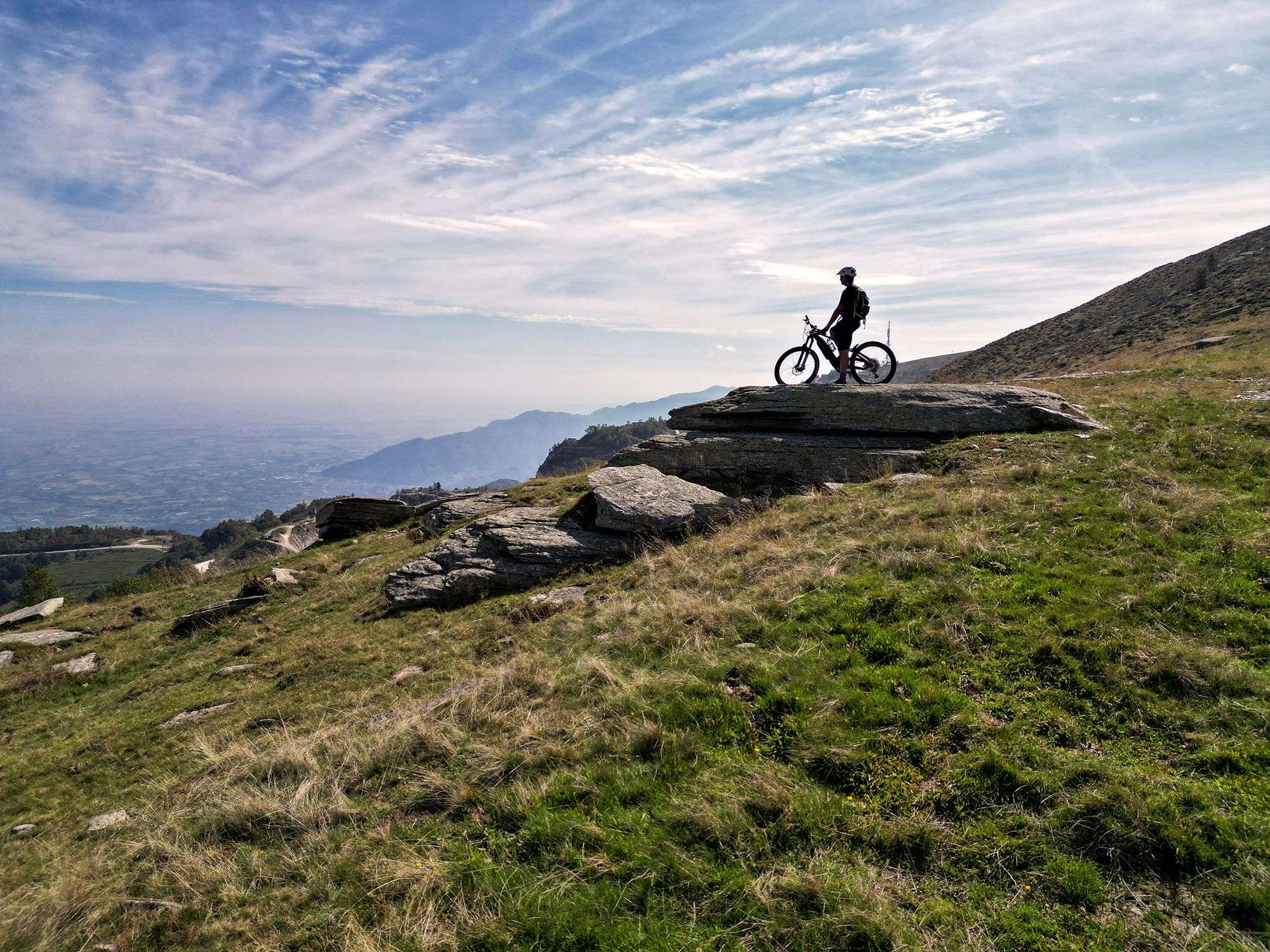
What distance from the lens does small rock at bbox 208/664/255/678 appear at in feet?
A: 46.1

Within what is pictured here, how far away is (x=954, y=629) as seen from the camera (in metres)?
7.67

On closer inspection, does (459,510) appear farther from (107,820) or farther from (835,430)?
(107,820)

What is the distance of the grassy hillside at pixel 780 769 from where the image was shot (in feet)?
14.8

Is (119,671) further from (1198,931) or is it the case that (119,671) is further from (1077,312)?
(1077,312)

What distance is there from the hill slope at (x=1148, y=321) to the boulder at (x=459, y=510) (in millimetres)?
33005

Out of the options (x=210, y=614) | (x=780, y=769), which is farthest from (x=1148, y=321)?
(x=210, y=614)

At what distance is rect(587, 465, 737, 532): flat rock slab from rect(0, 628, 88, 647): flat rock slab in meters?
18.4

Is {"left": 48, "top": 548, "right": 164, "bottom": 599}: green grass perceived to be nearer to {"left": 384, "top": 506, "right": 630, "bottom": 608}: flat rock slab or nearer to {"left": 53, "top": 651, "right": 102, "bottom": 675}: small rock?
{"left": 53, "top": 651, "right": 102, "bottom": 675}: small rock

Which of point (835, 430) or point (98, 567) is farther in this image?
point (98, 567)

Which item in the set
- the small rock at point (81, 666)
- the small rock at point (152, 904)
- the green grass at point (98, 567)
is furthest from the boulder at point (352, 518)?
the green grass at point (98, 567)

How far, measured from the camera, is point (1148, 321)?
44.6 metres

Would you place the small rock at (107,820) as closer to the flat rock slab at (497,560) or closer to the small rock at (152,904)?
the small rock at (152,904)

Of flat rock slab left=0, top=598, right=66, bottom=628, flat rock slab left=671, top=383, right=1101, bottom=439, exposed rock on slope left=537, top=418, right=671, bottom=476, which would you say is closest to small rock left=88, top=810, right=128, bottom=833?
flat rock slab left=671, top=383, right=1101, bottom=439

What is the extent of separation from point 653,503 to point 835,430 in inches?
287
